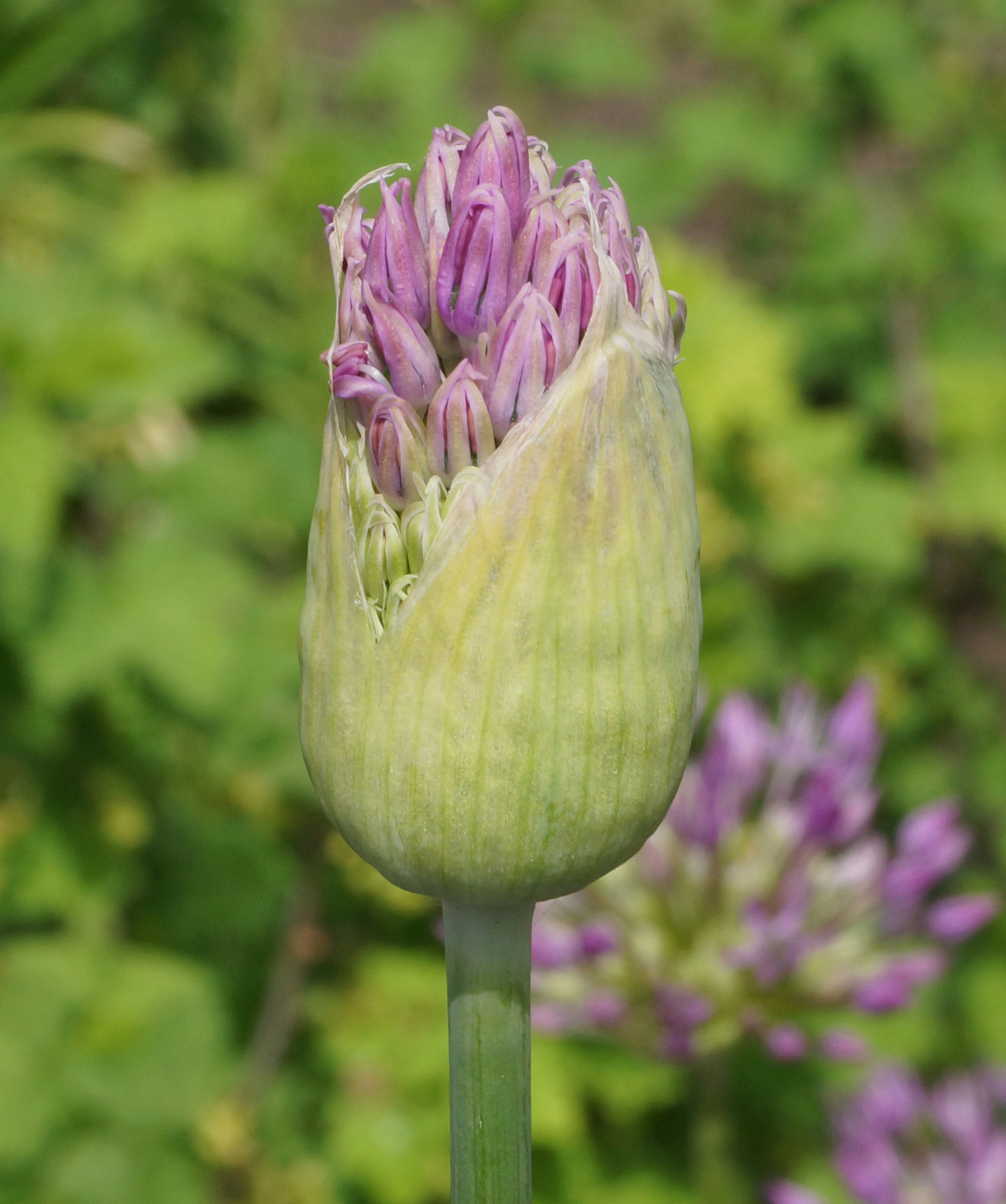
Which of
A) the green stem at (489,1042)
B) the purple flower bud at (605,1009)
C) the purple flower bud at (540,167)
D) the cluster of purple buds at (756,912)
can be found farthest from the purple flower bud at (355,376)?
the purple flower bud at (605,1009)

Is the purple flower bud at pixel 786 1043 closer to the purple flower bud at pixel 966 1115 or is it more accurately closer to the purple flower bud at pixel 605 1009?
the purple flower bud at pixel 605 1009

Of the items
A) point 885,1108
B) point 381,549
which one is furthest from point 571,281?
point 885,1108

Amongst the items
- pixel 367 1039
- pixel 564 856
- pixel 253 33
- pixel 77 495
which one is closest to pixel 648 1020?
pixel 367 1039

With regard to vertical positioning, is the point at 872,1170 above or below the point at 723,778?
below

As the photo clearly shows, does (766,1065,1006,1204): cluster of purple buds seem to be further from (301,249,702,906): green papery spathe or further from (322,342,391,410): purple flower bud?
(322,342,391,410): purple flower bud

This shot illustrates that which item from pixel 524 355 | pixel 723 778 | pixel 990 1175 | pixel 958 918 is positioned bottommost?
pixel 990 1175

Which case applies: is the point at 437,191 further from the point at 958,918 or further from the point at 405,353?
the point at 958,918
